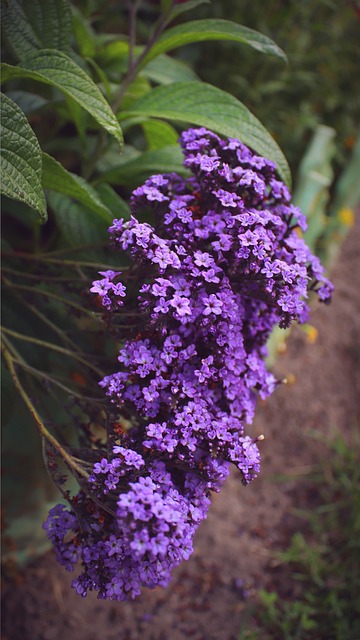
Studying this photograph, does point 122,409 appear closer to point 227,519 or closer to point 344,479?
point 227,519

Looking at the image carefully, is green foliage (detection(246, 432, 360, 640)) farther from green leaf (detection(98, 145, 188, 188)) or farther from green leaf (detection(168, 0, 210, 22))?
green leaf (detection(168, 0, 210, 22))

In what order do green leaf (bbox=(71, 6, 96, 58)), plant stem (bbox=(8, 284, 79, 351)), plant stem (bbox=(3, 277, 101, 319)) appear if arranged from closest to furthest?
plant stem (bbox=(3, 277, 101, 319)) → plant stem (bbox=(8, 284, 79, 351)) → green leaf (bbox=(71, 6, 96, 58))

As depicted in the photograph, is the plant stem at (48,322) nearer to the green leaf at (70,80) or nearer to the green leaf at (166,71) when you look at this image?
the green leaf at (70,80)

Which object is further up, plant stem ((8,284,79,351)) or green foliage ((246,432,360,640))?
plant stem ((8,284,79,351))

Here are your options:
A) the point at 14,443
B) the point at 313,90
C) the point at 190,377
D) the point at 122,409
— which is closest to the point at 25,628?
the point at 14,443

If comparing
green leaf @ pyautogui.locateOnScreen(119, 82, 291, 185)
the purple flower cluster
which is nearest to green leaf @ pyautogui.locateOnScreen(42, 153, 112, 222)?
the purple flower cluster

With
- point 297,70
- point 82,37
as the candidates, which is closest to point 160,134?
point 82,37
